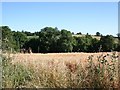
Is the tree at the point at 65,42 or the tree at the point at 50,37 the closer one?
the tree at the point at 50,37

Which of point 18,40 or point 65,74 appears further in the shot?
point 18,40

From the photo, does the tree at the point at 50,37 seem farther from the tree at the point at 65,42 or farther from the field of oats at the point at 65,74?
the field of oats at the point at 65,74

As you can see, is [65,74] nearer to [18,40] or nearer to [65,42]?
[18,40]

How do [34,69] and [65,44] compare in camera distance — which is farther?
[65,44]

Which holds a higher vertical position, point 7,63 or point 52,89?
point 7,63

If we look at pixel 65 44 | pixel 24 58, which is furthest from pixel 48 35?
pixel 24 58

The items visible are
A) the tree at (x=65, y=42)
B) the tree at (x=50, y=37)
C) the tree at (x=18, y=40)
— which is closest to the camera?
the tree at (x=18, y=40)

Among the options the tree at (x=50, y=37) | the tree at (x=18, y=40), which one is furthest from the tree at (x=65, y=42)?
the tree at (x=18, y=40)

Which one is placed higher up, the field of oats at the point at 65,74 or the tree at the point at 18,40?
the tree at the point at 18,40

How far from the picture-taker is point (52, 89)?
5.94m

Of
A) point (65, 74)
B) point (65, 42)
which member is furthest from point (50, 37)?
point (65, 74)

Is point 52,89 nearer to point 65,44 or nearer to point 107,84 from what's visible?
point 107,84

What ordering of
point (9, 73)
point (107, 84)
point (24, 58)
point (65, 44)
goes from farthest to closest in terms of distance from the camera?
point (65, 44)
point (24, 58)
point (9, 73)
point (107, 84)

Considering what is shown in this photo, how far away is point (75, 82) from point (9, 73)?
136 cm
